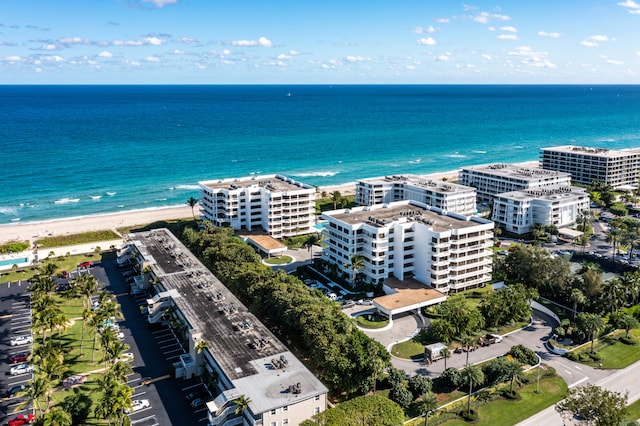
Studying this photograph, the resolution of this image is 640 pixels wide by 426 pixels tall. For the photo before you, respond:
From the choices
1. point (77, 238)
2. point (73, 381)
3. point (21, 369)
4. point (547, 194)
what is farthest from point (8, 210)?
point (547, 194)

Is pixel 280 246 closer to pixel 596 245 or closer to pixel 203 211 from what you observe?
pixel 203 211

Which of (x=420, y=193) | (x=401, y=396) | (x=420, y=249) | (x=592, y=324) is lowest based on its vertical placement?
(x=401, y=396)

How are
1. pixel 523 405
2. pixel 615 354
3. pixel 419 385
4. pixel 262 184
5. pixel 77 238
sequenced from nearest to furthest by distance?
pixel 523 405, pixel 419 385, pixel 615 354, pixel 77 238, pixel 262 184

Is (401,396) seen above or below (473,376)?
below

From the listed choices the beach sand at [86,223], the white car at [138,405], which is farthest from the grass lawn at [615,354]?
the beach sand at [86,223]

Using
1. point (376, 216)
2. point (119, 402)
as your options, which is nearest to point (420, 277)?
point (376, 216)

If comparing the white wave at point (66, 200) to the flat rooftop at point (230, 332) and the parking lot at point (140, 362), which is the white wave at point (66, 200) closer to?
the parking lot at point (140, 362)

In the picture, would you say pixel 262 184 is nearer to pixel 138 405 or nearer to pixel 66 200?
pixel 66 200
